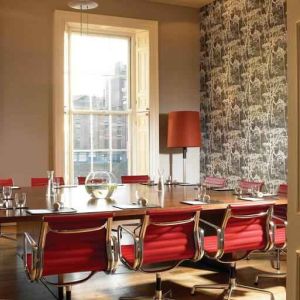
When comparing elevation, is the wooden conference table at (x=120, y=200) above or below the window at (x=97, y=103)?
below

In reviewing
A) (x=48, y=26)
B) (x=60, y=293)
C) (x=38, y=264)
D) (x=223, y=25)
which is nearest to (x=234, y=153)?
(x=223, y=25)

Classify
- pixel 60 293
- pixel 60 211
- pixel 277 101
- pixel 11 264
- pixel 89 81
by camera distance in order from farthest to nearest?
1. pixel 89 81
2. pixel 277 101
3. pixel 11 264
4. pixel 60 293
5. pixel 60 211

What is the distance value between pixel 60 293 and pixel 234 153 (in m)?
4.19

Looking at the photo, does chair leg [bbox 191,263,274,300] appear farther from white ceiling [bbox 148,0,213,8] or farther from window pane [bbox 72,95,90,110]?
white ceiling [bbox 148,0,213,8]

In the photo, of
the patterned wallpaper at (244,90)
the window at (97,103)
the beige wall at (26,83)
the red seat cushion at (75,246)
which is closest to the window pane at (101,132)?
the window at (97,103)

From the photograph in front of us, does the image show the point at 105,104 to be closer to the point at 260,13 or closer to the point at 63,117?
the point at 63,117

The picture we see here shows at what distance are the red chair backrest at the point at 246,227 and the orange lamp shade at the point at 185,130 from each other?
364cm

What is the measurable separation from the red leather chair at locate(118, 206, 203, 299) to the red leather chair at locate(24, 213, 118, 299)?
6.9 inches

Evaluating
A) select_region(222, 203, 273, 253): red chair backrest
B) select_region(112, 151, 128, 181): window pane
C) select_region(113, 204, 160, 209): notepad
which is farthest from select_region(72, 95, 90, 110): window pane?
select_region(222, 203, 273, 253): red chair backrest

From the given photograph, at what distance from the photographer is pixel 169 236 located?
333cm

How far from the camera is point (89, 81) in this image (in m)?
7.90

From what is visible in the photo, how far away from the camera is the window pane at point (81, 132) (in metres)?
7.83

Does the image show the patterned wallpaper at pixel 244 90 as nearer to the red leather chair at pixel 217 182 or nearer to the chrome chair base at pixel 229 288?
the red leather chair at pixel 217 182

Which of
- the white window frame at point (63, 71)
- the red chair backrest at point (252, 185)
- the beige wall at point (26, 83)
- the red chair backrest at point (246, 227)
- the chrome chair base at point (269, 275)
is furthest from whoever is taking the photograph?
the white window frame at point (63, 71)
